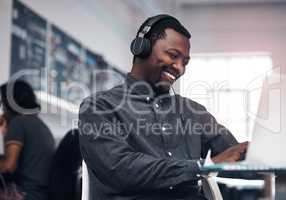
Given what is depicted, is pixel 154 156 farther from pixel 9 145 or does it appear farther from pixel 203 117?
pixel 9 145

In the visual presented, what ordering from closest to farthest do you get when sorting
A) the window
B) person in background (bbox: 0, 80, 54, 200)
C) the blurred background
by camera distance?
person in background (bbox: 0, 80, 54, 200) → the blurred background → the window

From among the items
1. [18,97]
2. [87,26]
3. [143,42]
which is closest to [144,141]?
[143,42]

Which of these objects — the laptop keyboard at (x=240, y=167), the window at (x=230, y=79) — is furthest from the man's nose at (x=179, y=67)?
the window at (x=230, y=79)

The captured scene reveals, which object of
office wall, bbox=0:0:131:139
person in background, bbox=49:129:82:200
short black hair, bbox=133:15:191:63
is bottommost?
person in background, bbox=49:129:82:200

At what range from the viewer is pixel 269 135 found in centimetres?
131

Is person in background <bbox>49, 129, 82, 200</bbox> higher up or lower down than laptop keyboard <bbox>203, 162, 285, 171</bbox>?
lower down

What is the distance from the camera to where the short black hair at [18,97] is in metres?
2.92

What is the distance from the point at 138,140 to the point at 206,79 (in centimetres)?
354

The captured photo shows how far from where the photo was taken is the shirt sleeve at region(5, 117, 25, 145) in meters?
2.78

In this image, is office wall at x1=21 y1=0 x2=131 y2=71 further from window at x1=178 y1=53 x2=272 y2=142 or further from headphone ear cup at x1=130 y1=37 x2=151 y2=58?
headphone ear cup at x1=130 y1=37 x2=151 y2=58

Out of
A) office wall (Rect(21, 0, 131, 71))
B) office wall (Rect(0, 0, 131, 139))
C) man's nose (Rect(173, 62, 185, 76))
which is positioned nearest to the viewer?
man's nose (Rect(173, 62, 185, 76))

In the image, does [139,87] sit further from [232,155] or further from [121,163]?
[232,155]

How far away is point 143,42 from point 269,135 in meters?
0.55

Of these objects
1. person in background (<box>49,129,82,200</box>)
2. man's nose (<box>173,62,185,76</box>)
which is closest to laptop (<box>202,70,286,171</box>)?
man's nose (<box>173,62,185,76</box>)
